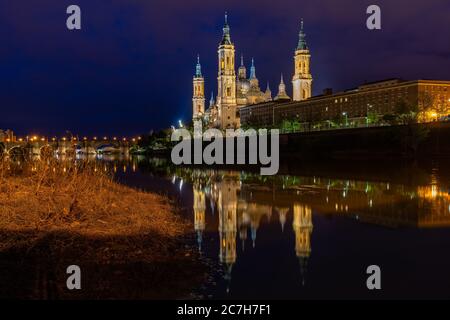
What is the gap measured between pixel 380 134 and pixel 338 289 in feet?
224

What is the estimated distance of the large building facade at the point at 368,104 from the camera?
103m

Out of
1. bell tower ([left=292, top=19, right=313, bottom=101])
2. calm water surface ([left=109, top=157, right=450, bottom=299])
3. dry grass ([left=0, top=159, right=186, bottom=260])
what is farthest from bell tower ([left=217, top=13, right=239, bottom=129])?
dry grass ([left=0, top=159, right=186, bottom=260])

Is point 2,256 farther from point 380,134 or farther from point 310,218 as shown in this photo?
point 380,134

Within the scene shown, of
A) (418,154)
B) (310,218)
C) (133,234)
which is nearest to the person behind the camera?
(133,234)

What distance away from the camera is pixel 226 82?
533 feet

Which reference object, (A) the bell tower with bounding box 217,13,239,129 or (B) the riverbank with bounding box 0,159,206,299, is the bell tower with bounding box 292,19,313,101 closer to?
(A) the bell tower with bounding box 217,13,239,129

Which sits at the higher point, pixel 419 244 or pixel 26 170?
pixel 26 170

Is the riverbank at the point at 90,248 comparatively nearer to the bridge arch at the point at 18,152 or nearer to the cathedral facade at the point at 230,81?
the bridge arch at the point at 18,152

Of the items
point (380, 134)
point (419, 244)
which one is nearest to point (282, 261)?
point (419, 244)

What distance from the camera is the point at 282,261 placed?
47.0 ft

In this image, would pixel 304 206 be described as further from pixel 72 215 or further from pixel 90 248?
pixel 90 248

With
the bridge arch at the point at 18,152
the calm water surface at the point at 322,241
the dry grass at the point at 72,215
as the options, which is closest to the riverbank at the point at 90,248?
the dry grass at the point at 72,215

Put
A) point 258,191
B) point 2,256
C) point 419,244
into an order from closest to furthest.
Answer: point 2,256 → point 419,244 → point 258,191

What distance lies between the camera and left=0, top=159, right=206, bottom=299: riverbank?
1105cm
